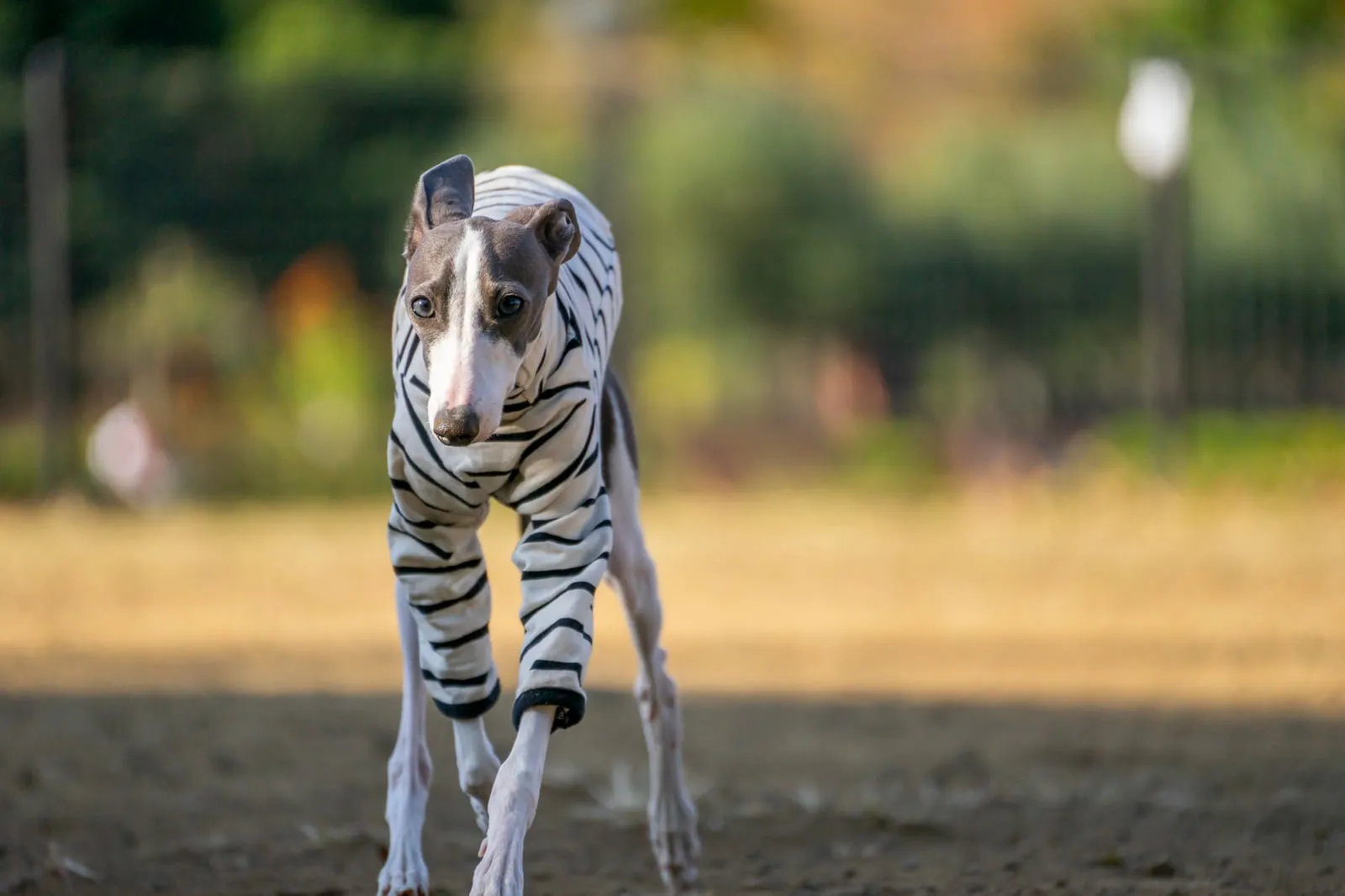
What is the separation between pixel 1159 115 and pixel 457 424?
12.9m

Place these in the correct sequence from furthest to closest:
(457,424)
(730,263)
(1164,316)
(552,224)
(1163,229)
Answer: (730,263)
(1163,229)
(1164,316)
(552,224)
(457,424)

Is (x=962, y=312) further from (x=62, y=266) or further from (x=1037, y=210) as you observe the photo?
(x=62, y=266)

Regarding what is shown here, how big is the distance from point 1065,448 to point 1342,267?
3.16 m

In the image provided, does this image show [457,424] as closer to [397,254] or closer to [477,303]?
[477,303]

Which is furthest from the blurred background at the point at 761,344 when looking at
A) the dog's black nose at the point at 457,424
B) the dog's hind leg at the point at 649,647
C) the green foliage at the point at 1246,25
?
the dog's black nose at the point at 457,424

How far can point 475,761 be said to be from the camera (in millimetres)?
4094

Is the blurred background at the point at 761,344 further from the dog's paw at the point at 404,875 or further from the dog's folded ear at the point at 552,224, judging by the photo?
the dog's folded ear at the point at 552,224

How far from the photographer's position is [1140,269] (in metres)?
15.5

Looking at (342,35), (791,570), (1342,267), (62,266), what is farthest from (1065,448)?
(342,35)

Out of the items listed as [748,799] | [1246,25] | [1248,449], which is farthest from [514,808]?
[1246,25]

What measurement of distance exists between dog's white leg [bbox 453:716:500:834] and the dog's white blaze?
947mm

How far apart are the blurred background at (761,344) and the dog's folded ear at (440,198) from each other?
17.6 ft

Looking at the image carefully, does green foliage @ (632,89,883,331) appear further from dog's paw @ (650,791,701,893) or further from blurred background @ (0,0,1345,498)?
dog's paw @ (650,791,701,893)

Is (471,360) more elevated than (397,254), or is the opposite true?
(397,254)
